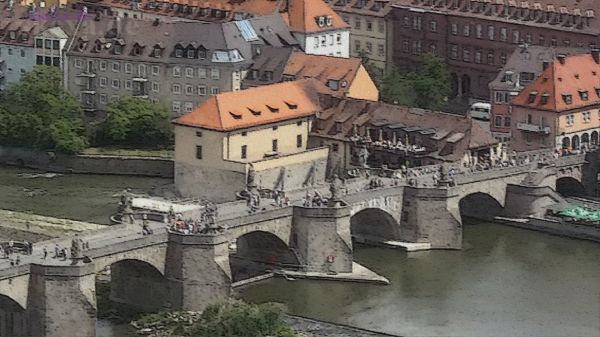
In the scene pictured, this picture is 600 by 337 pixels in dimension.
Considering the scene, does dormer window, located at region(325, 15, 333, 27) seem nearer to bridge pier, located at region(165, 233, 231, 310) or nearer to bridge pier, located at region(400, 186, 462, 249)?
bridge pier, located at region(400, 186, 462, 249)

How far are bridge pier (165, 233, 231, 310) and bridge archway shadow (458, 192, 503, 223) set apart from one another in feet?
74.7

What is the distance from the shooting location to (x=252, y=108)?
13588 centimetres

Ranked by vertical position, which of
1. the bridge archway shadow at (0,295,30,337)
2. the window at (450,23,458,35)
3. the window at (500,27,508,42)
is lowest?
the bridge archway shadow at (0,295,30,337)

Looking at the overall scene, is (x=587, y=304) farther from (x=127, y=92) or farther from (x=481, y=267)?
(x=127, y=92)

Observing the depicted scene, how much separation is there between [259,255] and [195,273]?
9.04 meters

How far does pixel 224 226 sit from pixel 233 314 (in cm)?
1139

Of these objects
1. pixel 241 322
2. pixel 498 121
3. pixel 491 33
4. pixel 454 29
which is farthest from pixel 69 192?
pixel 241 322

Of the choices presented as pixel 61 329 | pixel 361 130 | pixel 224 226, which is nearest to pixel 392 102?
pixel 361 130

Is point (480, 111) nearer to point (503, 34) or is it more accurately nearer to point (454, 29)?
point (503, 34)

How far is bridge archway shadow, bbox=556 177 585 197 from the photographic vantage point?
13788 centimetres

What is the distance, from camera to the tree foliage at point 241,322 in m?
104

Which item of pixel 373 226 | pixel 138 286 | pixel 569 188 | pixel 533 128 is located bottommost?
pixel 138 286

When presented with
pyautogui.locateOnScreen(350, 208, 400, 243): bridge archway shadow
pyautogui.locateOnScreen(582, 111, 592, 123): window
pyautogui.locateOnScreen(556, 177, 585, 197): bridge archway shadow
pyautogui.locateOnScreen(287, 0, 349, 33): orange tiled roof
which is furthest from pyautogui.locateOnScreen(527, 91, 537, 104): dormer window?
pyautogui.locateOnScreen(287, 0, 349, 33): orange tiled roof

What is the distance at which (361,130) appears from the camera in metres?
139
